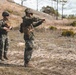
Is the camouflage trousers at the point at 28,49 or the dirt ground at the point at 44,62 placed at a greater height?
the camouflage trousers at the point at 28,49

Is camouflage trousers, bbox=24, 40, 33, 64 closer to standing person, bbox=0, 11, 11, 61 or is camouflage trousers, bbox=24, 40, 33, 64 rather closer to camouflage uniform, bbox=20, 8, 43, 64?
camouflage uniform, bbox=20, 8, 43, 64

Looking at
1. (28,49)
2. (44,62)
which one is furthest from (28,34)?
(44,62)

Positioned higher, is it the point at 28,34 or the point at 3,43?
the point at 28,34

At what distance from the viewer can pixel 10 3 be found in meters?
74.9

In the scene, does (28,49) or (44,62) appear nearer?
(28,49)

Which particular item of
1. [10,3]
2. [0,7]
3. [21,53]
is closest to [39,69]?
[21,53]

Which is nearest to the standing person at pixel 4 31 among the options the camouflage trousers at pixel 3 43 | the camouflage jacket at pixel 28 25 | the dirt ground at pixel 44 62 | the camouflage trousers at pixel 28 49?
the camouflage trousers at pixel 3 43

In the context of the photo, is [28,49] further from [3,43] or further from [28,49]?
[3,43]

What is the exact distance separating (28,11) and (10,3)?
63554 millimetres

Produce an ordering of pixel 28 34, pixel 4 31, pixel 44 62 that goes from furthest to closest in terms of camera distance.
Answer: pixel 44 62, pixel 4 31, pixel 28 34

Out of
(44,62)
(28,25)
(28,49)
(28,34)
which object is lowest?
(44,62)

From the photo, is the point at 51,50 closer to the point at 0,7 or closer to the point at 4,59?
the point at 4,59

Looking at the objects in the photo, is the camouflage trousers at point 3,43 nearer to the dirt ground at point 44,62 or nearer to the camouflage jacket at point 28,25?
the dirt ground at point 44,62

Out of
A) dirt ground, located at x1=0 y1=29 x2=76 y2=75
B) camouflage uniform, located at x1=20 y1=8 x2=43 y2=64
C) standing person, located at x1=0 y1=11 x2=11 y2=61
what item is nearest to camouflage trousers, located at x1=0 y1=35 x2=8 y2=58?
standing person, located at x1=0 y1=11 x2=11 y2=61
